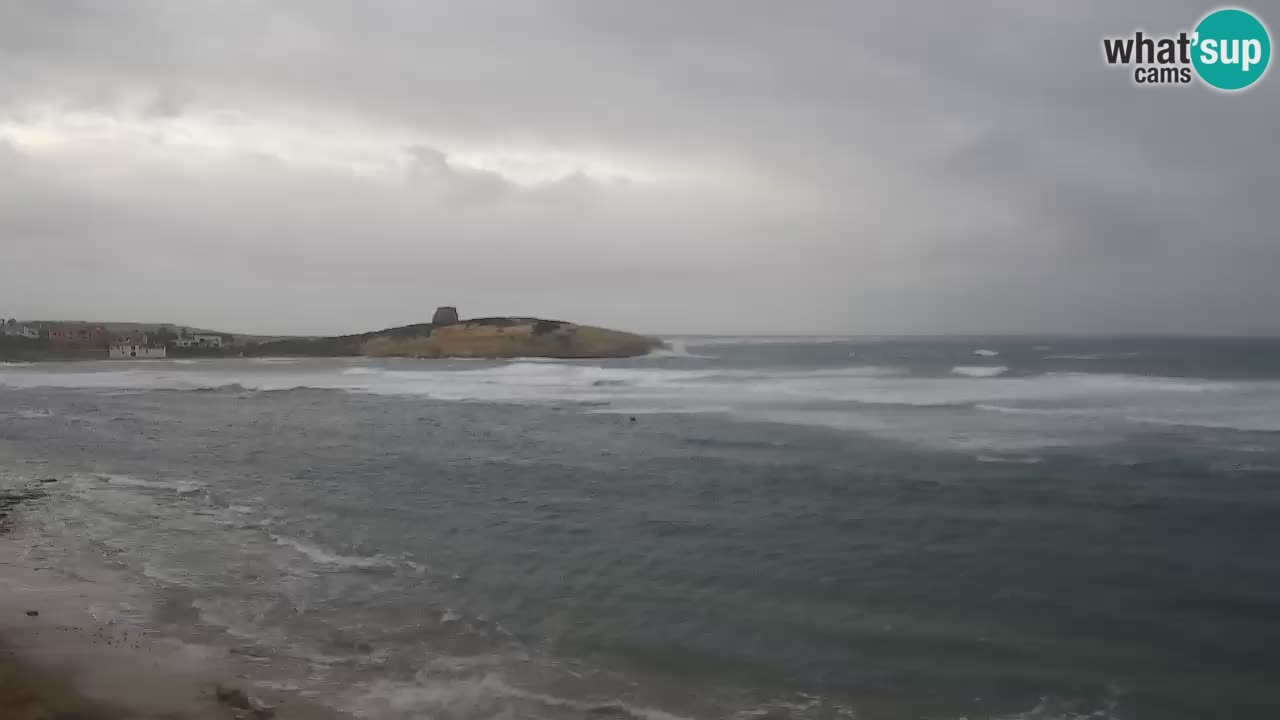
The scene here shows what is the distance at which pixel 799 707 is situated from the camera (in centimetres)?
654

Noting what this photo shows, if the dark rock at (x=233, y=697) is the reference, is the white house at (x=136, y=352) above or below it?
above

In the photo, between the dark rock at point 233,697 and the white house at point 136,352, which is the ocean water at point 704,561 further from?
the white house at point 136,352

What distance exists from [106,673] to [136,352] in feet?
298

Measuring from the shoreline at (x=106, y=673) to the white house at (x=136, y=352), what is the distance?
85.8 m

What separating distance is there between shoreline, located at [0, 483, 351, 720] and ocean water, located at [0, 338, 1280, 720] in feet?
1.13

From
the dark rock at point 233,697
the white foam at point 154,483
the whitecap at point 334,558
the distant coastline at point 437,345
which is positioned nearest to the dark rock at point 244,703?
the dark rock at point 233,697

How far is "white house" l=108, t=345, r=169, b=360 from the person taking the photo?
79.8m

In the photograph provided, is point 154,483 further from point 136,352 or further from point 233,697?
point 136,352

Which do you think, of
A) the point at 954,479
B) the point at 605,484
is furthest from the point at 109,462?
the point at 954,479

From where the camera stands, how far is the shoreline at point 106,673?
5934 mm

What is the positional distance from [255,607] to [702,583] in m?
5.46

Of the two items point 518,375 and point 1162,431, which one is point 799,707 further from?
point 518,375

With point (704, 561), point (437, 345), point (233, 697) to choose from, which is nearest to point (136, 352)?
point (437, 345)

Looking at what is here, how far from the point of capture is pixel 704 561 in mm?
10883
